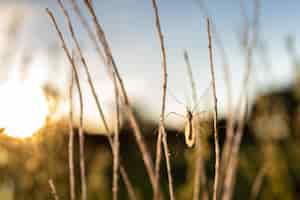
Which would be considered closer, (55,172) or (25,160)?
(25,160)

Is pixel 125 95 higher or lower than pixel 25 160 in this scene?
higher

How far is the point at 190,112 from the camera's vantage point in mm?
711

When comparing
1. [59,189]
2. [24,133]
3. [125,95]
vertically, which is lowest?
[59,189]

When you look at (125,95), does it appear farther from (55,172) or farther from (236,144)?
(55,172)

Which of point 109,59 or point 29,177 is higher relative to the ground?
point 109,59

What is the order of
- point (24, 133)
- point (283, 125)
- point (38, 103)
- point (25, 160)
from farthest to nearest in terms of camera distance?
point (283, 125) < point (25, 160) < point (38, 103) < point (24, 133)

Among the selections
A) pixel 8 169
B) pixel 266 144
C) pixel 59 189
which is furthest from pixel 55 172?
pixel 266 144

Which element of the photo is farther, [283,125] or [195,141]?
[283,125]

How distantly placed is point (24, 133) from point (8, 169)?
361 mm

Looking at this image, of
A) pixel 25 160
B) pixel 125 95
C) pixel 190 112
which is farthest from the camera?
pixel 25 160

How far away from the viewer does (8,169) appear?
1758mm

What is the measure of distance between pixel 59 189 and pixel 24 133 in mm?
538

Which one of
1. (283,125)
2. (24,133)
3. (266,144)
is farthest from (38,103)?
(283,125)

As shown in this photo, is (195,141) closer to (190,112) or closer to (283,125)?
(190,112)
